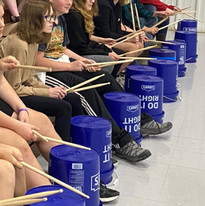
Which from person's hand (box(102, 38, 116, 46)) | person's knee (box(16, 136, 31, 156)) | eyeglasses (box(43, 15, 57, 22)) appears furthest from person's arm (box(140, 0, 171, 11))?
person's knee (box(16, 136, 31, 156))

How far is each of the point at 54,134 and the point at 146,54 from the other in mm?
3111

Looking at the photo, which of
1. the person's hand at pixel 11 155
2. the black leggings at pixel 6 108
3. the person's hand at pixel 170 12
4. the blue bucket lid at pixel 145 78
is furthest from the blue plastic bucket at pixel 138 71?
the person's hand at pixel 11 155

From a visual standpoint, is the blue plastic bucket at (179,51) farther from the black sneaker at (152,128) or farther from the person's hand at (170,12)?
the black sneaker at (152,128)

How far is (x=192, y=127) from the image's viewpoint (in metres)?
3.25

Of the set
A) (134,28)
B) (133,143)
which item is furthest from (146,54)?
(133,143)

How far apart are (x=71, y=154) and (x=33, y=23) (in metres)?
0.79

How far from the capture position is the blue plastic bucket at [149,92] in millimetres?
3102

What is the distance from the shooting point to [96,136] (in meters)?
2.26

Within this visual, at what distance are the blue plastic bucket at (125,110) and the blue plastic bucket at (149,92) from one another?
0.34 meters

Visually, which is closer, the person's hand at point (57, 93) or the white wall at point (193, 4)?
the person's hand at point (57, 93)

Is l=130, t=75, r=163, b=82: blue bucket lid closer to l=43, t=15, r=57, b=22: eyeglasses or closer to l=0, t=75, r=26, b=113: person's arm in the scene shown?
l=43, t=15, r=57, b=22: eyeglasses

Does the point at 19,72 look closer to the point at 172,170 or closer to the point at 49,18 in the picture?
the point at 49,18

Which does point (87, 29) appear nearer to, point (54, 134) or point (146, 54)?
point (54, 134)

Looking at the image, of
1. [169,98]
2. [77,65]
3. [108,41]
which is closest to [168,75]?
[169,98]
